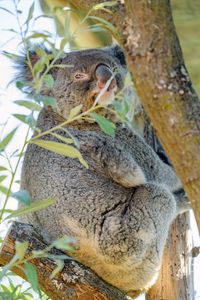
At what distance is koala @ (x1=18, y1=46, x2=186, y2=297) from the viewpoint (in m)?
3.07

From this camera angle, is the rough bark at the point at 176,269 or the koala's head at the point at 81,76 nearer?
the rough bark at the point at 176,269

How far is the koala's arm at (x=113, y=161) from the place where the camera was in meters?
3.26

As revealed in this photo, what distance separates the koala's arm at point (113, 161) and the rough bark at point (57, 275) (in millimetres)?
612

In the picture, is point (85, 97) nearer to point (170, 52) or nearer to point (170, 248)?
point (170, 248)

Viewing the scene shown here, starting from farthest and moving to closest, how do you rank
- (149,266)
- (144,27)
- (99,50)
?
(99,50) → (149,266) → (144,27)

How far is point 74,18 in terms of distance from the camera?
148 inches

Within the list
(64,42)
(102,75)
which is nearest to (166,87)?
(64,42)

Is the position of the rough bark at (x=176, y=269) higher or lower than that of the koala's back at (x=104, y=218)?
lower

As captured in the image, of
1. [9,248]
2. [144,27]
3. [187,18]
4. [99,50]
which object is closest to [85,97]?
[99,50]

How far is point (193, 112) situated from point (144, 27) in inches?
8.6

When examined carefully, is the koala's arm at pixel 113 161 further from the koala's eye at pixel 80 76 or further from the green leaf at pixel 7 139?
the green leaf at pixel 7 139

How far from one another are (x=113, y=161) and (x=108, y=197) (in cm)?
19

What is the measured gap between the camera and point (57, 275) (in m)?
2.68

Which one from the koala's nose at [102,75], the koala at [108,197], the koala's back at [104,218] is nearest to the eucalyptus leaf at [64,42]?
the koala at [108,197]
